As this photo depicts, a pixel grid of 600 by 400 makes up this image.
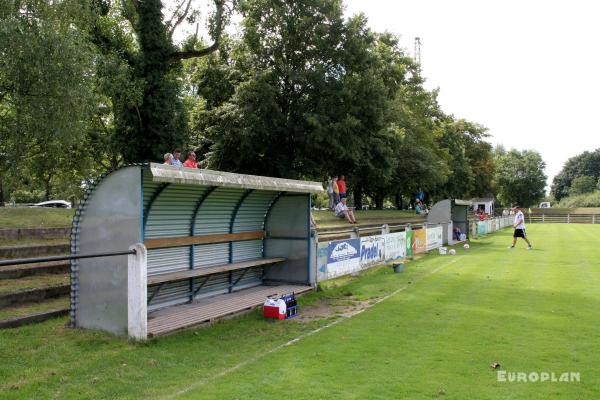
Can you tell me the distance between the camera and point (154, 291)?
9.18m

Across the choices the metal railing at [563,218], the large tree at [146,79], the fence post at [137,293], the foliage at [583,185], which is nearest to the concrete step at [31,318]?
the fence post at [137,293]

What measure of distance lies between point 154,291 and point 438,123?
57756 mm

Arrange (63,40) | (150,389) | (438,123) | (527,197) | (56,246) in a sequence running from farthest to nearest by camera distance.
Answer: (527,197) < (438,123) < (63,40) < (56,246) < (150,389)

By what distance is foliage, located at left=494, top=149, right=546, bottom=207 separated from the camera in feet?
313

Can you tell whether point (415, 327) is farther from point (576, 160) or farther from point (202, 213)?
point (576, 160)

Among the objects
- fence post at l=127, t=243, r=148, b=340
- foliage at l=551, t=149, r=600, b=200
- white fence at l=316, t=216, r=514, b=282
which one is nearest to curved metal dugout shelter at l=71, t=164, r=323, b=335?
fence post at l=127, t=243, r=148, b=340

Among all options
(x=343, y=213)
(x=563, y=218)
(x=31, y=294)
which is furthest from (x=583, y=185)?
(x=31, y=294)

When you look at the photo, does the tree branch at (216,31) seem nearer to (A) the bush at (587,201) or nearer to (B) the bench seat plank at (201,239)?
(B) the bench seat plank at (201,239)

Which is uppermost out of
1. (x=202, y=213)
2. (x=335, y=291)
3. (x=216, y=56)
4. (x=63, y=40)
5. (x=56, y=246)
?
(x=216, y=56)

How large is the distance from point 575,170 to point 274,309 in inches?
5436

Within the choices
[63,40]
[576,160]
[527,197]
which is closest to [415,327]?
[63,40]

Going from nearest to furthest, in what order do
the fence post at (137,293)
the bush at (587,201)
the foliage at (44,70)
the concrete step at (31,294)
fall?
1. the fence post at (137,293)
2. the concrete step at (31,294)
3. the foliage at (44,70)
4. the bush at (587,201)

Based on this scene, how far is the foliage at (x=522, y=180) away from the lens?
95375 millimetres

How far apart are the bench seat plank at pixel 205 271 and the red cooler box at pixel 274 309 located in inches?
53.3
